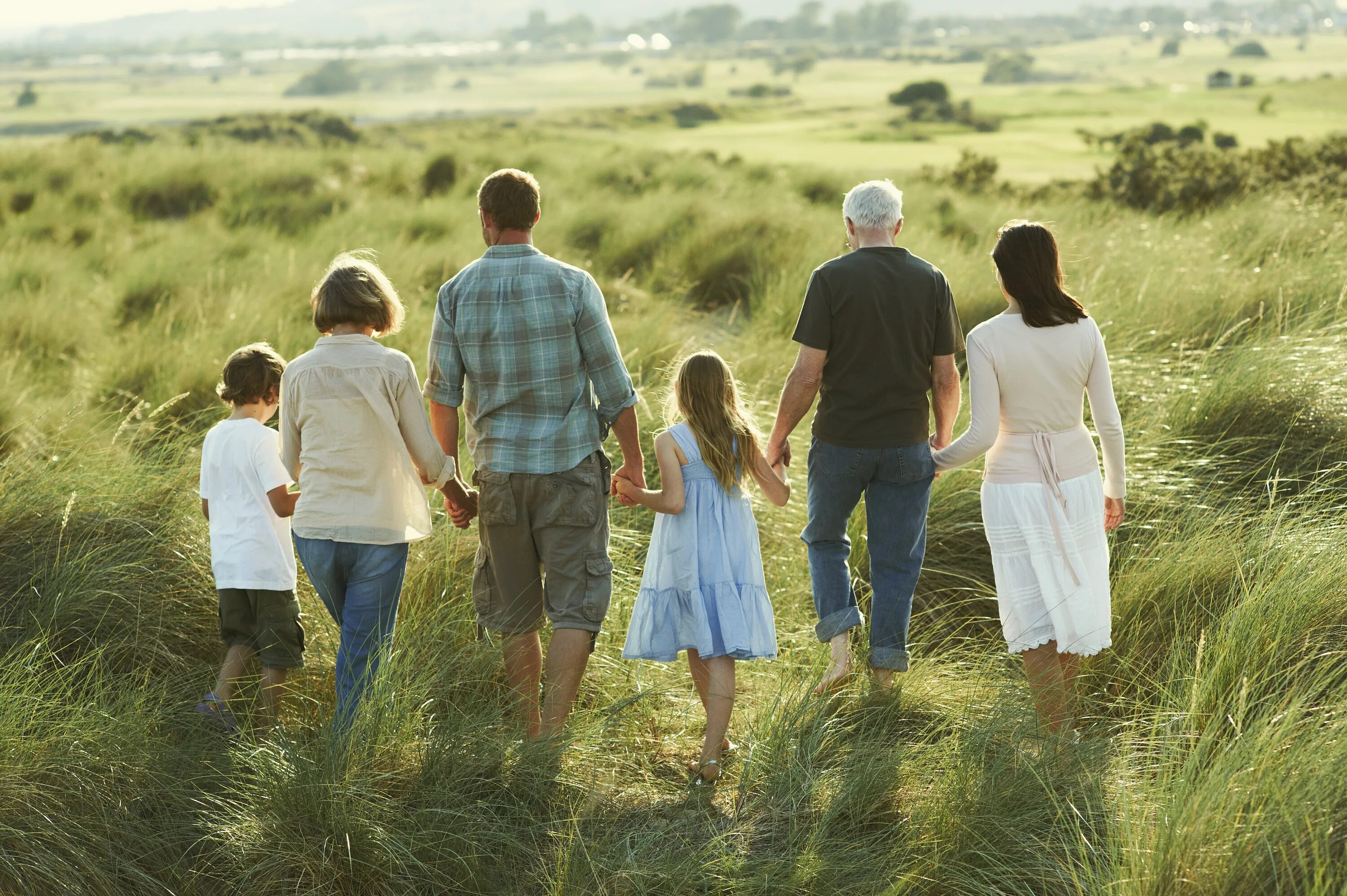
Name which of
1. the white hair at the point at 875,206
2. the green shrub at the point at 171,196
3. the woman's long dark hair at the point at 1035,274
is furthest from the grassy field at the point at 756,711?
the green shrub at the point at 171,196

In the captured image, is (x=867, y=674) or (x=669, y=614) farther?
(x=867, y=674)

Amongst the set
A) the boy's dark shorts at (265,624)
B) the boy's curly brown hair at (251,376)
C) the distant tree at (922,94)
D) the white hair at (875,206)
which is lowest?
the distant tree at (922,94)

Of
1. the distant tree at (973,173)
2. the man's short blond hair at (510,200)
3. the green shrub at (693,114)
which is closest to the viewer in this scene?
the man's short blond hair at (510,200)

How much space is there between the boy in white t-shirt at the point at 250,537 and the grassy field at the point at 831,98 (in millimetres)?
21757

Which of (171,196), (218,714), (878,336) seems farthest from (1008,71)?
(218,714)

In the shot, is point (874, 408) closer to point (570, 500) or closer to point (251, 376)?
point (570, 500)

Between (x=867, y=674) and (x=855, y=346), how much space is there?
49.1 inches

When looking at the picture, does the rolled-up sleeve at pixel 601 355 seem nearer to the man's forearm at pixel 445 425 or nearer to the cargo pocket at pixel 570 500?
the cargo pocket at pixel 570 500

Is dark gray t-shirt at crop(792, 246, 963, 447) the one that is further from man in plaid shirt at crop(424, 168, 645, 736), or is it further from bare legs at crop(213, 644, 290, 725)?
bare legs at crop(213, 644, 290, 725)

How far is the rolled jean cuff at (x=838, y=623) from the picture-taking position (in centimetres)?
432


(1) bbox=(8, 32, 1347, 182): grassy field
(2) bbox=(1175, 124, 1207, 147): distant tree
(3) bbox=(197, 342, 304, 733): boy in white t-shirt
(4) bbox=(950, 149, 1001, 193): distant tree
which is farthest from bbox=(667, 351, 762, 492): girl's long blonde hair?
(2) bbox=(1175, 124, 1207, 147): distant tree

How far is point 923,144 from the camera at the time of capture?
133 ft

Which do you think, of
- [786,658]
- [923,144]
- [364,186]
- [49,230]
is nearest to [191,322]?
[786,658]

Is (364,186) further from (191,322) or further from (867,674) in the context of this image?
(867,674)
